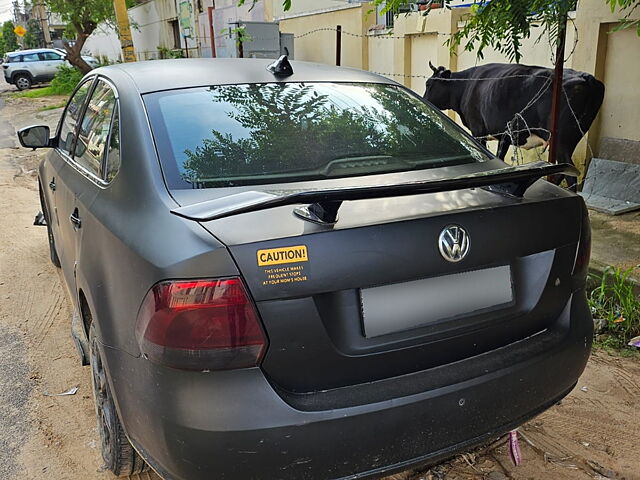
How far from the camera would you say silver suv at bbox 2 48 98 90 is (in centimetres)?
2714


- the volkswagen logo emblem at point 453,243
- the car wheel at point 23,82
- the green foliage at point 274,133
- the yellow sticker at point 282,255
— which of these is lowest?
the car wheel at point 23,82

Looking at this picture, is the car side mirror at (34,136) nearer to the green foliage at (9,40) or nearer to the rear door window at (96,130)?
the rear door window at (96,130)

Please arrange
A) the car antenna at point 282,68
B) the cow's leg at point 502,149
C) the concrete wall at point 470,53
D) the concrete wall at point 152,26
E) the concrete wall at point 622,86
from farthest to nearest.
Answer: the concrete wall at point 152,26, the concrete wall at point 470,53, the concrete wall at point 622,86, the cow's leg at point 502,149, the car antenna at point 282,68

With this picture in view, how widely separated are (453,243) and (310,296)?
1.65 feet

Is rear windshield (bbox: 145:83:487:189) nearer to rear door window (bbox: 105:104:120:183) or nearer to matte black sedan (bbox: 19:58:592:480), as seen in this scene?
matte black sedan (bbox: 19:58:592:480)

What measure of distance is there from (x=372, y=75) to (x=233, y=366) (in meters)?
2.01

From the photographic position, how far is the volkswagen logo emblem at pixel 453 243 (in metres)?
1.85

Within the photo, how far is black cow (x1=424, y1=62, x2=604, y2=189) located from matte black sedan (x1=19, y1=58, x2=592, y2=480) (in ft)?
11.6

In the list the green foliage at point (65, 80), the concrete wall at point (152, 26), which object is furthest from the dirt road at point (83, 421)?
the concrete wall at point (152, 26)

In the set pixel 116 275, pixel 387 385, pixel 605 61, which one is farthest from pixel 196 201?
pixel 605 61

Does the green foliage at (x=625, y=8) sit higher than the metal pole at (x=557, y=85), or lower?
higher

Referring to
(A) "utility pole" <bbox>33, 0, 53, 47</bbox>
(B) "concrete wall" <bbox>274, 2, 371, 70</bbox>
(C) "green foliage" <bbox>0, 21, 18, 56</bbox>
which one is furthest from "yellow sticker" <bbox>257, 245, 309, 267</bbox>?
(C) "green foliage" <bbox>0, 21, 18, 56</bbox>

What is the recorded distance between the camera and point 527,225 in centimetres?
202

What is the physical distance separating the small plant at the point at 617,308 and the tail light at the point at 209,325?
2777 mm
